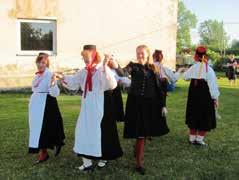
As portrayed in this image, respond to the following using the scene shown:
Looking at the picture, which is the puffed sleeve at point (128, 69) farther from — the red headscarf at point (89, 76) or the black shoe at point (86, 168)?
the black shoe at point (86, 168)

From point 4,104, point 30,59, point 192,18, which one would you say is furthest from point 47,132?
point 192,18

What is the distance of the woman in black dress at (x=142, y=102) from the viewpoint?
702 cm

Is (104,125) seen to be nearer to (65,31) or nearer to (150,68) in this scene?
(150,68)

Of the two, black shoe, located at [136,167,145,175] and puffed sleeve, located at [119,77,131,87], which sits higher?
puffed sleeve, located at [119,77,131,87]

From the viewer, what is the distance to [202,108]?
29.0 ft

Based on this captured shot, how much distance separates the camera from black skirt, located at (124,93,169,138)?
23.0 feet

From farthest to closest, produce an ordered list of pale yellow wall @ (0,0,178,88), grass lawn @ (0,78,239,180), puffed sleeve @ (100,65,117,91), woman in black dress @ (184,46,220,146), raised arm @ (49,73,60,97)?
1. pale yellow wall @ (0,0,178,88)
2. woman in black dress @ (184,46,220,146)
3. raised arm @ (49,73,60,97)
4. grass lawn @ (0,78,239,180)
5. puffed sleeve @ (100,65,117,91)

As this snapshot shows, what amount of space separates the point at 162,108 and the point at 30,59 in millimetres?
11750

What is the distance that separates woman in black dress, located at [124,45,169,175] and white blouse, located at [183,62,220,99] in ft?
5.72

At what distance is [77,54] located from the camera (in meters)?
19.2

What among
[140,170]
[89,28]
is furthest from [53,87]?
[89,28]

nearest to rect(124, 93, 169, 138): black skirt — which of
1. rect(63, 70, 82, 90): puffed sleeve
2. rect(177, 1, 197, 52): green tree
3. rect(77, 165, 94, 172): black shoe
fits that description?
rect(77, 165, 94, 172): black shoe

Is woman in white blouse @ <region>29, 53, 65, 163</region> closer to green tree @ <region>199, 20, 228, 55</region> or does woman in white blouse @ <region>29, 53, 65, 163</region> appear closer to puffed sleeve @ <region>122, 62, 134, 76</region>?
puffed sleeve @ <region>122, 62, 134, 76</region>

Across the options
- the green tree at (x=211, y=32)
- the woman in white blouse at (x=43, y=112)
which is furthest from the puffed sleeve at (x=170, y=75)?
the green tree at (x=211, y=32)
